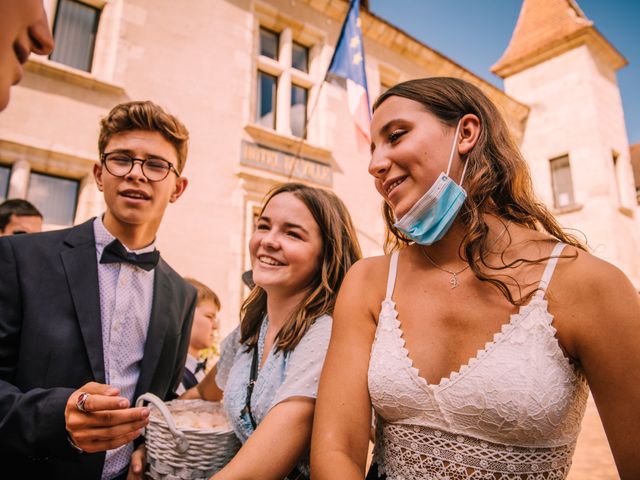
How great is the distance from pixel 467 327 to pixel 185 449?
40.1 inches

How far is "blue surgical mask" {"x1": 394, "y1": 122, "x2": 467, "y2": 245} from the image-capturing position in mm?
1392

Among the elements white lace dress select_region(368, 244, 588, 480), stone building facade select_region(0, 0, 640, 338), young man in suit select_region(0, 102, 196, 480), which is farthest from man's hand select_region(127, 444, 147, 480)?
stone building facade select_region(0, 0, 640, 338)

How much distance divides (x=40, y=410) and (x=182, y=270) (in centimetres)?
505

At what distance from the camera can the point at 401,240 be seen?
5.95 feet

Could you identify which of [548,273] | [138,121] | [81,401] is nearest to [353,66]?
[138,121]

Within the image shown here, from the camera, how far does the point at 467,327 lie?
126 centimetres

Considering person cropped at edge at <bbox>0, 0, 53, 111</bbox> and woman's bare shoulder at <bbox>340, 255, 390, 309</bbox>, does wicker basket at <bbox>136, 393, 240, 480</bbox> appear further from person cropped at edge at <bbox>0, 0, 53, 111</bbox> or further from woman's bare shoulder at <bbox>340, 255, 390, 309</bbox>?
person cropped at edge at <bbox>0, 0, 53, 111</bbox>

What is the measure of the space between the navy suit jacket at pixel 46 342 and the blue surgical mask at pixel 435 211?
124 cm

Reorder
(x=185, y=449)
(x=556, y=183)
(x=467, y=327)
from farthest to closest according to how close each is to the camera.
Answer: (x=556, y=183)
(x=185, y=449)
(x=467, y=327)

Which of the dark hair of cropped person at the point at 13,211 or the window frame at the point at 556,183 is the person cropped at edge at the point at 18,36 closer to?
the dark hair of cropped person at the point at 13,211

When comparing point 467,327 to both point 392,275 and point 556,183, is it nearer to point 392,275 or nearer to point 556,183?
point 392,275

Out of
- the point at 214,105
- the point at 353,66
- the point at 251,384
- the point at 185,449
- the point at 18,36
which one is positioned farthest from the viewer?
the point at 353,66

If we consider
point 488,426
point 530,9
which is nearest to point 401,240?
point 488,426

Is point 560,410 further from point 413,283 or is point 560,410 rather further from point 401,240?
point 401,240
